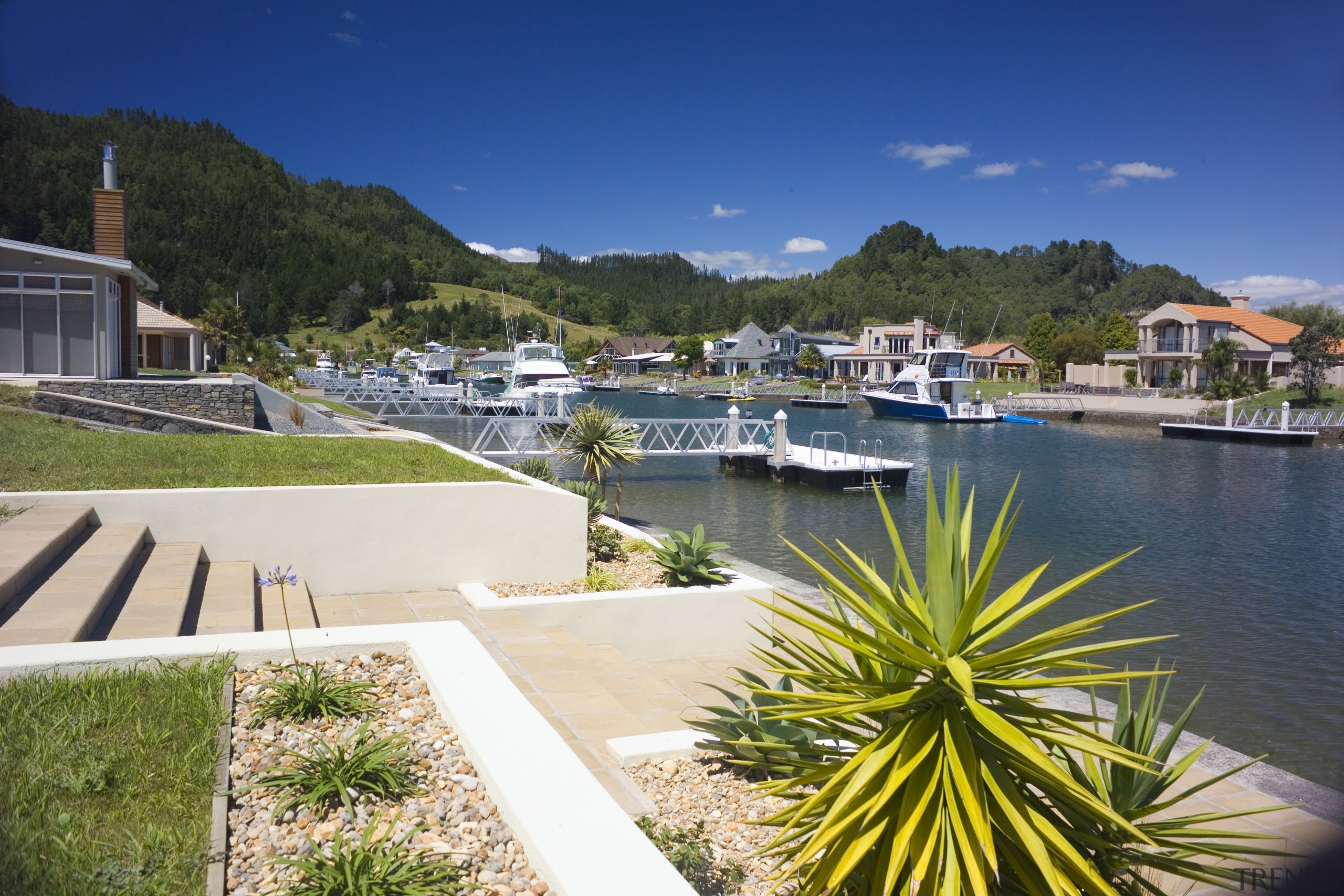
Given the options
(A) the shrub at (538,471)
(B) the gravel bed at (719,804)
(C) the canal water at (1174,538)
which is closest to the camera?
(B) the gravel bed at (719,804)

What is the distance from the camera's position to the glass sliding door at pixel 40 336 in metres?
16.5

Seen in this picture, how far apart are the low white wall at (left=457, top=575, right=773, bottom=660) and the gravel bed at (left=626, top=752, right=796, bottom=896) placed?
2.88 meters

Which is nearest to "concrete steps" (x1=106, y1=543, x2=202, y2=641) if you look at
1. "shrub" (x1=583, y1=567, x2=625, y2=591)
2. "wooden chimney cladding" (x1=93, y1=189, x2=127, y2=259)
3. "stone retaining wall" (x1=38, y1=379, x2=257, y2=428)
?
"shrub" (x1=583, y1=567, x2=625, y2=591)

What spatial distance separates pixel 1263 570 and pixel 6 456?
58.7 ft

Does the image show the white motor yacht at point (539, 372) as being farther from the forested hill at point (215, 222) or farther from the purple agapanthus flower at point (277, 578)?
the forested hill at point (215, 222)

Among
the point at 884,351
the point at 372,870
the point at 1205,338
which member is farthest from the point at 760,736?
the point at 884,351

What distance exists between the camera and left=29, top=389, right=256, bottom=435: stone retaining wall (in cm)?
1456

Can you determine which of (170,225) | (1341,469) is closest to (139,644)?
(1341,469)

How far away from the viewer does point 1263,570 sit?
15.1m

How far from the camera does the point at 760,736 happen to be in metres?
4.34

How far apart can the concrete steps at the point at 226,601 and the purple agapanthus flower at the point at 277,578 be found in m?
0.08

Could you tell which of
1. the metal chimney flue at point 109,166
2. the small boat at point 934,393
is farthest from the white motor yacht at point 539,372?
the metal chimney flue at point 109,166

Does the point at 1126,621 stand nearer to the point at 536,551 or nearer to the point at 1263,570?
the point at 1263,570

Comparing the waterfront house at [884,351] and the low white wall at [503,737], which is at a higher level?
the waterfront house at [884,351]
